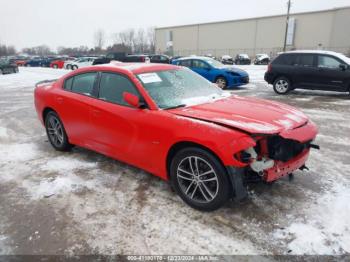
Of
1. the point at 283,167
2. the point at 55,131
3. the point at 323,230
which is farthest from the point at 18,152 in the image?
the point at 323,230

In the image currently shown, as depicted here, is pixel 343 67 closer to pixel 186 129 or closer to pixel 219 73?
pixel 219 73

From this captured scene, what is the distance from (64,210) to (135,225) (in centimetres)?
91

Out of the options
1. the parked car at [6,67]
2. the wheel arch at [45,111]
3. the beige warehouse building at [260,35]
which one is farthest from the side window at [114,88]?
the beige warehouse building at [260,35]

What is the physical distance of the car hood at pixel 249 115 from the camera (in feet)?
10.2

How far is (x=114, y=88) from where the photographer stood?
13.5ft

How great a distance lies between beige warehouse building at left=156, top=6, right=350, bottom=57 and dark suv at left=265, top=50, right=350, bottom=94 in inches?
1714

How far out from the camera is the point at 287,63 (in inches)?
452

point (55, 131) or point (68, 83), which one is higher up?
point (68, 83)

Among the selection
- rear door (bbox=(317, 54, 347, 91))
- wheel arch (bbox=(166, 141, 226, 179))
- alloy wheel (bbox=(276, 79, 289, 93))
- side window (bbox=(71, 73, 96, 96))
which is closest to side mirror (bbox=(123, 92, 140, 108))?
wheel arch (bbox=(166, 141, 226, 179))

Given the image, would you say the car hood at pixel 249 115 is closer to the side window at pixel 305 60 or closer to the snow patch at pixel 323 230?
the snow patch at pixel 323 230

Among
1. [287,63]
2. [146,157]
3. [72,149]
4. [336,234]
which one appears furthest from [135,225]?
[287,63]

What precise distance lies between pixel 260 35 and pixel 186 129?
214ft

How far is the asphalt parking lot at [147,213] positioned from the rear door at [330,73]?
636cm

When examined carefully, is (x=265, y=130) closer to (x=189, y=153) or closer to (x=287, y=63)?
(x=189, y=153)
